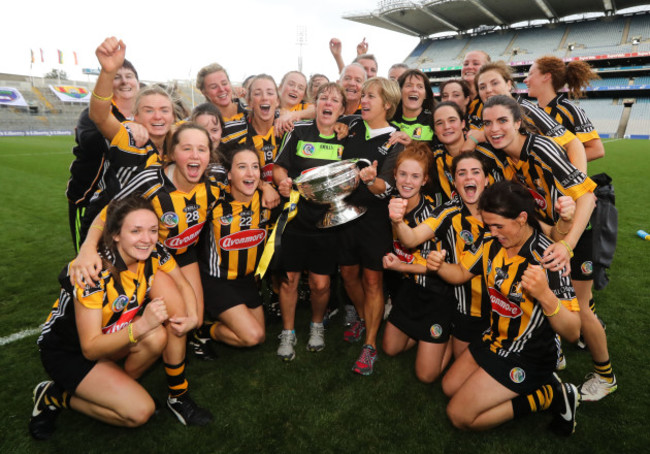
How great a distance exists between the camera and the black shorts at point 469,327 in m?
2.58

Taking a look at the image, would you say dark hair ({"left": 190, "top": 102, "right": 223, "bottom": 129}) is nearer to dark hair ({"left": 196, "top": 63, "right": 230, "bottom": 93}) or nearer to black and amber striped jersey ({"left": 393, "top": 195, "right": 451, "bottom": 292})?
dark hair ({"left": 196, "top": 63, "right": 230, "bottom": 93})

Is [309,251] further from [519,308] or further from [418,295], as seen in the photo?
[519,308]

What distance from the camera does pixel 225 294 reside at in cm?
285

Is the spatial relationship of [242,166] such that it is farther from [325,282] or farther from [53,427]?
[53,427]

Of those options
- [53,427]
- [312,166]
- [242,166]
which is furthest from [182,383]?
[312,166]

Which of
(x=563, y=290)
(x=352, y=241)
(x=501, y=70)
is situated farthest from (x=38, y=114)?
(x=563, y=290)

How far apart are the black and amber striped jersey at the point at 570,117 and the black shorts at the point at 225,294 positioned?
2.52m

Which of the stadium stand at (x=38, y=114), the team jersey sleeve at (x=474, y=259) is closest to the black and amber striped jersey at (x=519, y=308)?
the team jersey sleeve at (x=474, y=259)

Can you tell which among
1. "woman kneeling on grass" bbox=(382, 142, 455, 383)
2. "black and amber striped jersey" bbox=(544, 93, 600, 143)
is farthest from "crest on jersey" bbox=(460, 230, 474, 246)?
"black and amber striped jersey" bbox=(544, 93, 600, 143)

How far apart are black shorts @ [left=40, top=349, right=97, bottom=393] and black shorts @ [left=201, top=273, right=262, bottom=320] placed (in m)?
0.86

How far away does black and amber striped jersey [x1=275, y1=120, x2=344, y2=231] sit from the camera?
2.81m

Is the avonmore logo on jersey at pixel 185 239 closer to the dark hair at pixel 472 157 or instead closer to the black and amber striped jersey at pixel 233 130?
the black and amber striped jersey at pixel 233 130

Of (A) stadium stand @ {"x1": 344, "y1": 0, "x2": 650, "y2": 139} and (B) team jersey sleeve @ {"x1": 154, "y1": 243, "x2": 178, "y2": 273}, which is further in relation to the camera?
(A) stadium stand @ {"x1": 344, "y1": 0, "x2": 650, "y2": 139}

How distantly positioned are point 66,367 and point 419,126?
9.36 feet
